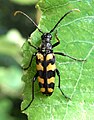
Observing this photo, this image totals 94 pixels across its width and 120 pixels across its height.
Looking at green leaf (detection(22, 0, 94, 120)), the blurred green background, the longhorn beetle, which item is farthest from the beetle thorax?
the blurred green background

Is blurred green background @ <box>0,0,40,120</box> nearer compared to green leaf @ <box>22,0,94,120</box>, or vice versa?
green leaf @ <box>22,0,94,120</box>

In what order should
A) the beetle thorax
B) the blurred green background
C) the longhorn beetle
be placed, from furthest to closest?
the blurred green background → the beetle thorax → the longhorn beetle

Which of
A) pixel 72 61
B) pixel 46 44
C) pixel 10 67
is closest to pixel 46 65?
pixel 46 44

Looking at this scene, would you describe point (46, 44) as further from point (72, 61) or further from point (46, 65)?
point (72, 61)

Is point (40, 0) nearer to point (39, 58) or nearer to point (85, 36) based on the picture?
point (85, 36)

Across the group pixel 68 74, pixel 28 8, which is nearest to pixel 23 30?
pixel 28 8

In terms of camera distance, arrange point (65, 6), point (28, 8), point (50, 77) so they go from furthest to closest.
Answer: point (28, 8) → point (50, 77) → point (65, 6)

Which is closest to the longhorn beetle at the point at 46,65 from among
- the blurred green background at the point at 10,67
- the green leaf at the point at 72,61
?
the green leaf at the point at 72,61

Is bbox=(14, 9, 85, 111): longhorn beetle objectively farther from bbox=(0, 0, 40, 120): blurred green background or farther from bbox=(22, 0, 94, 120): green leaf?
bbox=(0, 0, 40, 120): blurred green background
